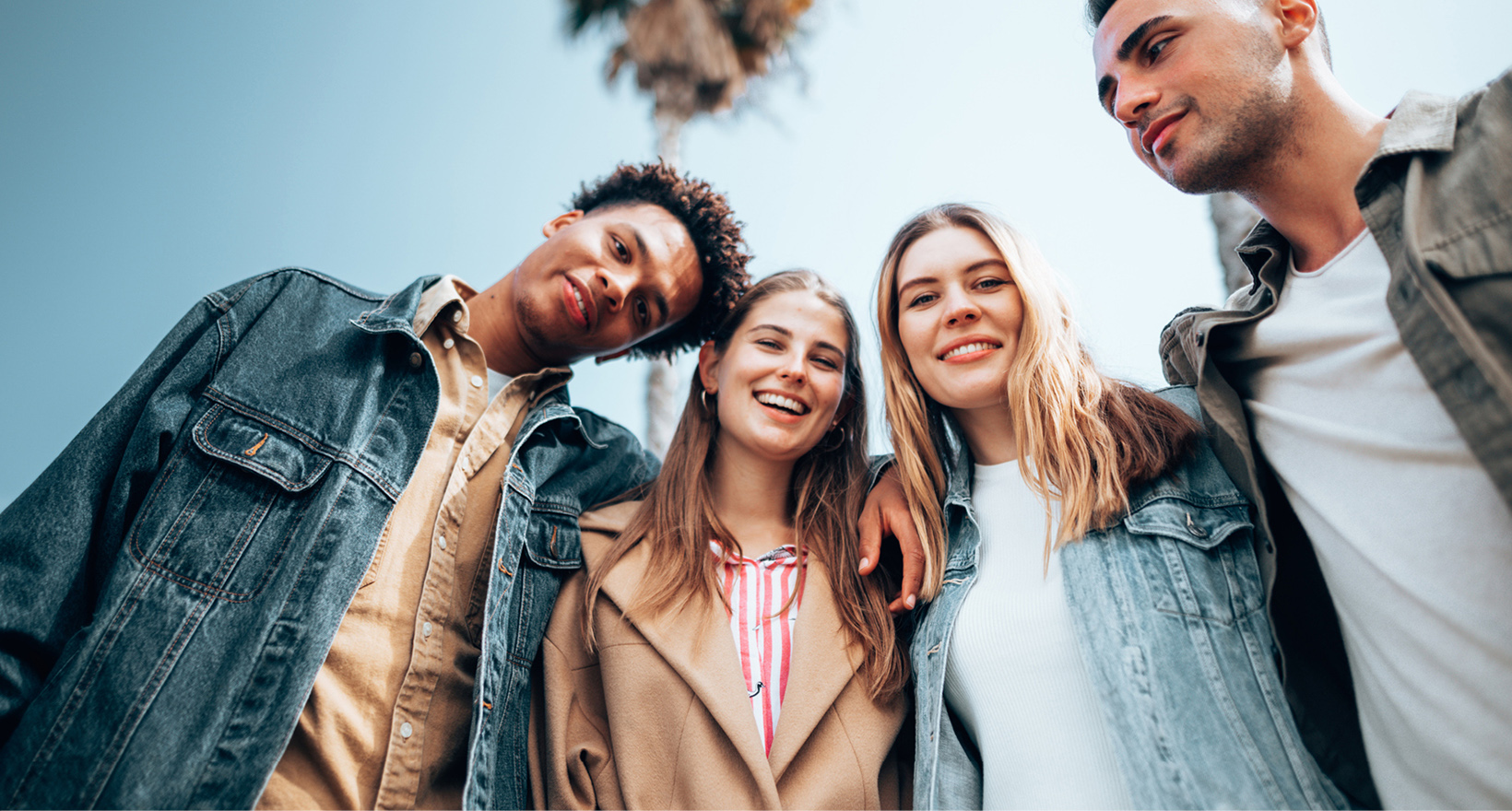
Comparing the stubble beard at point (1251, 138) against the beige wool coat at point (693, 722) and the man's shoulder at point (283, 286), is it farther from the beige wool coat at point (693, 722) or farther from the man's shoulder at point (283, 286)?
the man's shoulder at point (283, 286)

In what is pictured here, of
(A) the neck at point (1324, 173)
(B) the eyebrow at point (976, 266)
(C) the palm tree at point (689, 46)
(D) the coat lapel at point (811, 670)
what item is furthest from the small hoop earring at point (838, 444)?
(C) the palm tree at point (689, 46)

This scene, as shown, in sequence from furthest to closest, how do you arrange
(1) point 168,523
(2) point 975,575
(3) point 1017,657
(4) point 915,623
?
(4) point 915,623 < (2) point 975,575 < (3) point 1017,657 < (1) point 168,523

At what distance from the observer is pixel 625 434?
3.87 meters

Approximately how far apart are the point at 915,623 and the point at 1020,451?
0.80 meters

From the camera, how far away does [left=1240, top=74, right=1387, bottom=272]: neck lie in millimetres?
2219

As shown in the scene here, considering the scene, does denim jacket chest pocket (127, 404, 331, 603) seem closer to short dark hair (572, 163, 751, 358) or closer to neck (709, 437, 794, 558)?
neck (709, 437, 794, 558)

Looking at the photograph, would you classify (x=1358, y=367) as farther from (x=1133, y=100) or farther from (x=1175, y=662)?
(x=1133, y=100)

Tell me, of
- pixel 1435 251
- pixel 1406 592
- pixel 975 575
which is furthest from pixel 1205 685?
pixel 1435 251

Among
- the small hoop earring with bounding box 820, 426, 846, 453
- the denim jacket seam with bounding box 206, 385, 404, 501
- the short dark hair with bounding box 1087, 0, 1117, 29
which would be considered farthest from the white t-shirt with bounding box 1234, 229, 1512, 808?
the denim jacket seam with bounding box 206, 385, 404, 501

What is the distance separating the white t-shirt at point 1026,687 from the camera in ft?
7.41

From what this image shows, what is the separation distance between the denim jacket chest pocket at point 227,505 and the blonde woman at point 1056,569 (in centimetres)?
223

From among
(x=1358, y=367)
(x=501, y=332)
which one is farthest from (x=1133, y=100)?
(x=501, y=332)

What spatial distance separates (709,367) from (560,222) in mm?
1234

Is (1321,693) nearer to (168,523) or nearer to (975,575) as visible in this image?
(975,575)
